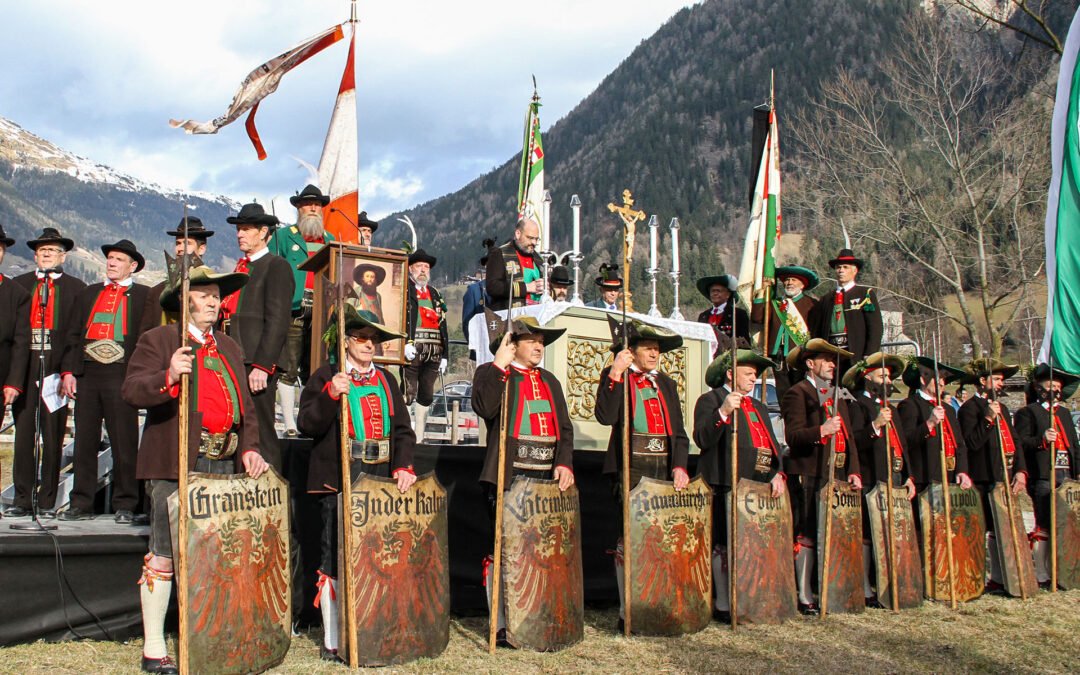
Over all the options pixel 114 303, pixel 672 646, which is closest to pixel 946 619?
pixel 672 646

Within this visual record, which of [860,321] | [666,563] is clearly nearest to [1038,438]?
[860,321]

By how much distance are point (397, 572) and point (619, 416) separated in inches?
73.8

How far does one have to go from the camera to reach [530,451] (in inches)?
227

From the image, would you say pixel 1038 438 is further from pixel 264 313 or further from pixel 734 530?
pixel 264 313

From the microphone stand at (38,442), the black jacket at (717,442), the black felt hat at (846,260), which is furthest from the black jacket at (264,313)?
the black felt hat at (846,260)

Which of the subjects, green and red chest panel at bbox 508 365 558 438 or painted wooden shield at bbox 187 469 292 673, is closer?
painted wooden shield at bbox 187 469 292 673

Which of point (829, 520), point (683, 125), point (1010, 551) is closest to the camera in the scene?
point (829, 520)

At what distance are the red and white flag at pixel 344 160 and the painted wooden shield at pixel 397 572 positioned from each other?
2096mm

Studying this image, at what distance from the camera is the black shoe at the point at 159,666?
183 inches

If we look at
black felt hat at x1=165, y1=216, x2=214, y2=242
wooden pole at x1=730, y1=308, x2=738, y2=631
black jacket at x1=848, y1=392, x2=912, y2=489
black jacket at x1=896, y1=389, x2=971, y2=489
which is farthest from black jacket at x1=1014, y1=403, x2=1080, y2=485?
black felt hat at x1=165, y1=216, x2=214, y2=242

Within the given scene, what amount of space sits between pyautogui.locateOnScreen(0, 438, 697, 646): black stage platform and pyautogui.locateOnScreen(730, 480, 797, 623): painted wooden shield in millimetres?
1142

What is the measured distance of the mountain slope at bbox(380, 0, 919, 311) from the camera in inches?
3976

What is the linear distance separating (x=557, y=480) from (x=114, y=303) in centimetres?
334

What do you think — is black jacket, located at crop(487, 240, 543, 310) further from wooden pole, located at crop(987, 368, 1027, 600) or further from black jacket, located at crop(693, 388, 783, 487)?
wooden pole, located at crop(987, 368, 1027, 600)
